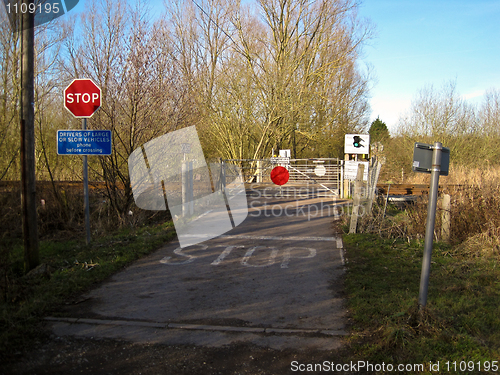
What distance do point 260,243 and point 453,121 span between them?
76.8 ft

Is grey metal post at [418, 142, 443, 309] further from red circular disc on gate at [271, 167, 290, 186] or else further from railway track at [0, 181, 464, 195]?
red circular disc on gate at [271, 167, 290, 186]

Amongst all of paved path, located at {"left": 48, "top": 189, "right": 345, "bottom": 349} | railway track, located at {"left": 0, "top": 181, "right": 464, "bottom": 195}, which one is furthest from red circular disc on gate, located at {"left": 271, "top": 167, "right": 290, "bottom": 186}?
paved path, located at {"left": 48, "top": 189, "right": 345, "bottom": 349}

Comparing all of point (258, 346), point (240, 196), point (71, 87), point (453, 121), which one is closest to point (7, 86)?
A: point (71, 87)

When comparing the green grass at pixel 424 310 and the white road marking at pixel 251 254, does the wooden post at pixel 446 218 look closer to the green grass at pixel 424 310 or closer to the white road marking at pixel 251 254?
the green grass at pixel 424 310

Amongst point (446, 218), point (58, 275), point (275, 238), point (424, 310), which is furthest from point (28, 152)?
point (446, 218)

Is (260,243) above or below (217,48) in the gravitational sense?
below

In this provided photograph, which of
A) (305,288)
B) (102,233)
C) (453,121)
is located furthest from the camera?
(453,121)

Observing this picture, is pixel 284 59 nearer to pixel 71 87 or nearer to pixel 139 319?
pixel 71 87

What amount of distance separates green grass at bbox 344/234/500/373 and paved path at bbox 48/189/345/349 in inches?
12.9

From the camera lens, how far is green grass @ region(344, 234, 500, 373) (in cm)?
394

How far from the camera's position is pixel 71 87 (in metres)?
8.25

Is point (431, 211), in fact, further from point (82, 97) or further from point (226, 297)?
point (82, 97)

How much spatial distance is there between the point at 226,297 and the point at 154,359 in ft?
6.01

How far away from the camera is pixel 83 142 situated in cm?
818
